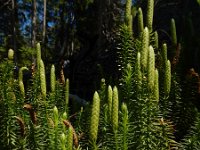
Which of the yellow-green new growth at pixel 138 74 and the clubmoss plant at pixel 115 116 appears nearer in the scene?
the clubmoss plant at pixel 115 116

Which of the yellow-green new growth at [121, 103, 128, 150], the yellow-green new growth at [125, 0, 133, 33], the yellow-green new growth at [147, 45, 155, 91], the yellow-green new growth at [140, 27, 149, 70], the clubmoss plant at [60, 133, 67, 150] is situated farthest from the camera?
the yellow-green new growth at [125, 0, 133, 33]

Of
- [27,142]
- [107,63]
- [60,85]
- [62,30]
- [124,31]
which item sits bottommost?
[27,142]

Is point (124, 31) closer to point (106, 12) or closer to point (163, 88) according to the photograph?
point (163, 88)

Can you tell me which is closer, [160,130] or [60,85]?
[160,130]

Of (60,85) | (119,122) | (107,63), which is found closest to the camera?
(119,122)

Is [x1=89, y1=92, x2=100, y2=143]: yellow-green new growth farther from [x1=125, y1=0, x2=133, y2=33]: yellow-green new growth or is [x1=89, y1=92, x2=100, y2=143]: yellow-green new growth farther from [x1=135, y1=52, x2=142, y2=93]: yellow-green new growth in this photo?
[x1=125, y1=0, x2=133, y2=33]: yellow-green new growth

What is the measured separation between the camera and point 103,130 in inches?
A: 93.8

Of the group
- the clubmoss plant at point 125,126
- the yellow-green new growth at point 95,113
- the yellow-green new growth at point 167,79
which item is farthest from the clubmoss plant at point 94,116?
the yellow-green new growth at point 167,79

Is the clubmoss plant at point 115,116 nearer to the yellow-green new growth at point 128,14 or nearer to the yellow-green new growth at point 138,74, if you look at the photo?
the yellow-green new growth at point 138,74

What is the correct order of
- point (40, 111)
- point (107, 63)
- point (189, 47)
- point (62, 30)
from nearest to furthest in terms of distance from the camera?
1. point (40, 111)
2. point (189, 47)
3. point (107, 63)
4. point (62, 30)

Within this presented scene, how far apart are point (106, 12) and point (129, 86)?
43.4 ft

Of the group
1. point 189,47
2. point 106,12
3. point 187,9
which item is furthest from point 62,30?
point 189,47

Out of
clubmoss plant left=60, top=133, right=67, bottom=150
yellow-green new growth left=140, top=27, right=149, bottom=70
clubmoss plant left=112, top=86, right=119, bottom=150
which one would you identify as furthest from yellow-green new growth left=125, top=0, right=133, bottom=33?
clubmoss plant left=60, top=133, right=67, bottom=150

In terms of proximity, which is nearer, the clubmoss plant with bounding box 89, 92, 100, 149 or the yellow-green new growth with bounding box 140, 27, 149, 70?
the clubmoss plant with bounding box 89, 92, 100, 149
